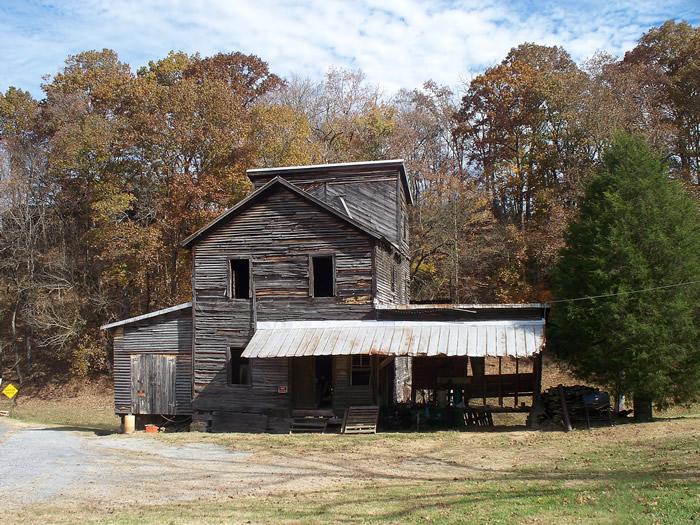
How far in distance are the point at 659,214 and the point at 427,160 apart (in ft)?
81.1

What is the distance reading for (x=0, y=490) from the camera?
1390 centimetres

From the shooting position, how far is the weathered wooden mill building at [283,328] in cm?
2317

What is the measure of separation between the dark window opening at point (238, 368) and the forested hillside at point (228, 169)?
13.8 metres

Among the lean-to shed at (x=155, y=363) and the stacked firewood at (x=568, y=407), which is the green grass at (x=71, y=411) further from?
the stacked firewood at (x=568, y=407)

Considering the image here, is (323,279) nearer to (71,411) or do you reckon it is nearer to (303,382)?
(303,382)

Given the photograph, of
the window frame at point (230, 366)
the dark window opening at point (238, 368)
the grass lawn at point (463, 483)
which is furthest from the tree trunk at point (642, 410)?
the dark window opening at point (238, 368)

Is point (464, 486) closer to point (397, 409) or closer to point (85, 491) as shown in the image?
point (85, 491)

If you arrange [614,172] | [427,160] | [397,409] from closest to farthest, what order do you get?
[614,172] → [397,409] → [427,160]

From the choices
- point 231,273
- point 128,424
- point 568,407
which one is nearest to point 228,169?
point 231,273

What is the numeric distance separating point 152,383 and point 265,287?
5.37m

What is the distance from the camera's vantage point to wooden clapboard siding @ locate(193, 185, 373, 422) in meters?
24.2

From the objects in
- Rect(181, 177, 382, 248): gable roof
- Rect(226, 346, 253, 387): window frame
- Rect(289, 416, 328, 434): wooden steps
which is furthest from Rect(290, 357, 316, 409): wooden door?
Answer: Rect(181, 177, 382, 248): gable roof

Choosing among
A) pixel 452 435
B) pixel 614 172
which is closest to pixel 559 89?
pixel 614 172

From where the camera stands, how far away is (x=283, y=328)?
79.5 ft
